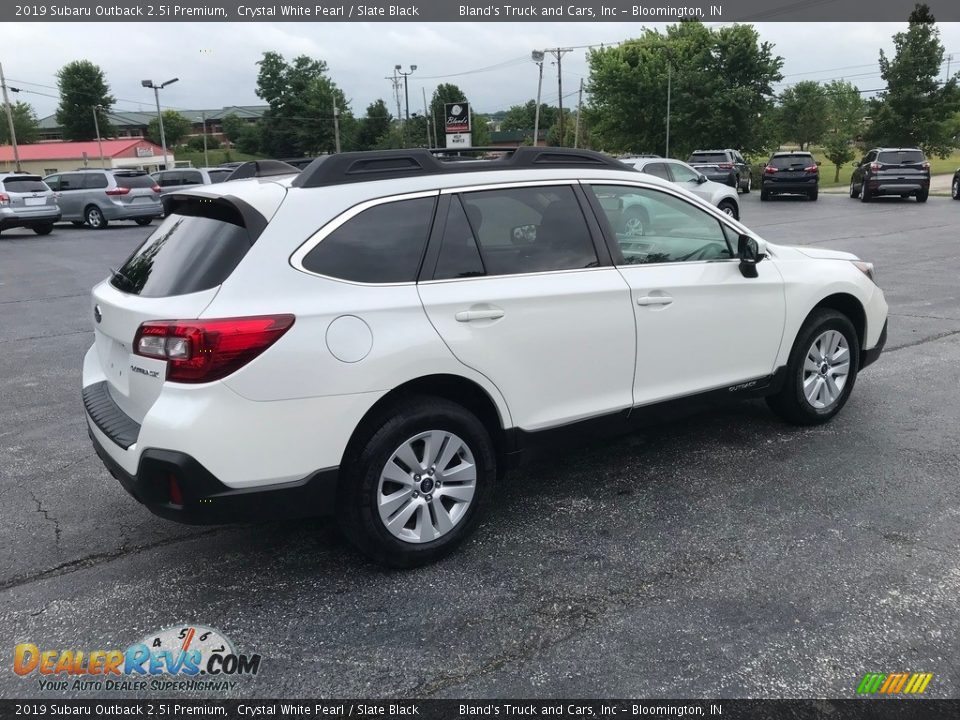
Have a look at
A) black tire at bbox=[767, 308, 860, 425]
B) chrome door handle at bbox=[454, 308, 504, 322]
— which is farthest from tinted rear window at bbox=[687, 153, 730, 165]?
chrome door handle at bbox=[454, 308, 504, 322]

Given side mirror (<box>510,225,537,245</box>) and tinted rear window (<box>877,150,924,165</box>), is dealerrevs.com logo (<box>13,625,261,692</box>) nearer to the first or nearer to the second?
side mirror (<box>510,225,537,245</box>)

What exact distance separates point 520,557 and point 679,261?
1829 millimetres

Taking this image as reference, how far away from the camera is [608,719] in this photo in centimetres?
268

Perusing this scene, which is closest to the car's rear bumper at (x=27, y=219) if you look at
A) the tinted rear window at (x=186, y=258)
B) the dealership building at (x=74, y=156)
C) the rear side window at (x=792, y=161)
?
the tinted rear window at (x=186, y=258)

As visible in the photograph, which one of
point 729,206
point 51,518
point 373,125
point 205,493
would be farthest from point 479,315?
point 373,125

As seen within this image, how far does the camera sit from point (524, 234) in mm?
4020

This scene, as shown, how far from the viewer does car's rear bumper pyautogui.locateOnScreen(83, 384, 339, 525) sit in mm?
3135

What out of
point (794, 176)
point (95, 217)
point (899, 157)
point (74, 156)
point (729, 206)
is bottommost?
point (95, 217)

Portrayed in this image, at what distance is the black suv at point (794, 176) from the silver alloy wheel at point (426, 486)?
28.5 metres

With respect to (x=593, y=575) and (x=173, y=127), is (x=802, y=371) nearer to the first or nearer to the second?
(x=593, y=575)

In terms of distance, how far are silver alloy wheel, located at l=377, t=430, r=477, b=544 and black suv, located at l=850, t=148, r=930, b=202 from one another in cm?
2701

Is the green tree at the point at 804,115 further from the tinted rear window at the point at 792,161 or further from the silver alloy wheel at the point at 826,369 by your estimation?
the silver alloy wheel at the point at 826,369

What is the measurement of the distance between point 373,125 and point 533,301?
109 meters

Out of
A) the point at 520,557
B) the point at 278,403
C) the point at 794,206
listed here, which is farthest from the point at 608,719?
the point at 794,206
